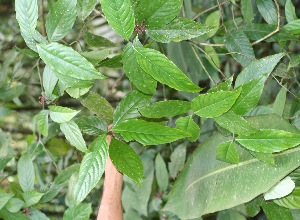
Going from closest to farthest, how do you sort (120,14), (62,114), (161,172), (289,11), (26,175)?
1. (120,14)
2. (62,114)
3. (289,11)
4. (26,175)
5. (161,172)

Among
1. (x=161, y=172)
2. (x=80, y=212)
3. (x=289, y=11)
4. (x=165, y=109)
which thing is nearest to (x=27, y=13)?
(x=165, y=109)

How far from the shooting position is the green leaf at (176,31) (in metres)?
0.49

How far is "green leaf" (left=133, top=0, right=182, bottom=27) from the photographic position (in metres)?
0.47

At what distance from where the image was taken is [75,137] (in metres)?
0.53

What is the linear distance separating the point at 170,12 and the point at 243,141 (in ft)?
0.45

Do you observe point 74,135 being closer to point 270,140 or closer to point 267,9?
point 270,140

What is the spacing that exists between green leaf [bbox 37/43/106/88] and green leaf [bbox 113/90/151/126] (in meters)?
0.08

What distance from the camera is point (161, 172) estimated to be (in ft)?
3.21

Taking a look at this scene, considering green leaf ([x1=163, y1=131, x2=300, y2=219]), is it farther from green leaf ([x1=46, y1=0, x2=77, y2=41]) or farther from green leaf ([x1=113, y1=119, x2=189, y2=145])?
green leaf ([x1=46, y1=0, x2=77, y2=41])

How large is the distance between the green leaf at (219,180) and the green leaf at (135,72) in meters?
0.16

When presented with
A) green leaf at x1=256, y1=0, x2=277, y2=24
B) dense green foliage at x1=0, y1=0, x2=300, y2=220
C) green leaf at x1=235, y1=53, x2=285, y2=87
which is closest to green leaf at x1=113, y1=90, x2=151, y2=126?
dense green foliage at x1=0, y1=0, x2=300, y2=220

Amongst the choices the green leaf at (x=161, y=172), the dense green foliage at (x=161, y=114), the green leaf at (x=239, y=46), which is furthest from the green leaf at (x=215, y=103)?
the green leaf at (x=161, y=172)

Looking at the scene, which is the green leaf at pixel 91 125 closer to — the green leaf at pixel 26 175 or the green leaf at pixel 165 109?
the green leaf at pixel 165 109

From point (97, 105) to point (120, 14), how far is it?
0.64 feet
